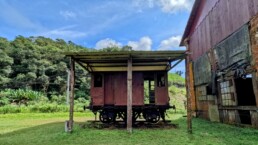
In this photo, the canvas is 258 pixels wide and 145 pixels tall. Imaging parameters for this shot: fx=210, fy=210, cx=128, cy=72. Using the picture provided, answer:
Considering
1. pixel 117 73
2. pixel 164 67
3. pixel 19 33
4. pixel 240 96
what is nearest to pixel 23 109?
pixel 117 73

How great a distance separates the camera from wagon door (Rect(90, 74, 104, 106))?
10.8m

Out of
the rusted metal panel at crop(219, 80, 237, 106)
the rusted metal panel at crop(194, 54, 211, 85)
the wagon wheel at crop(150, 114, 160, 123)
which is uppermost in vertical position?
the rusted metal panel at crop(194, 54, 211, 85)

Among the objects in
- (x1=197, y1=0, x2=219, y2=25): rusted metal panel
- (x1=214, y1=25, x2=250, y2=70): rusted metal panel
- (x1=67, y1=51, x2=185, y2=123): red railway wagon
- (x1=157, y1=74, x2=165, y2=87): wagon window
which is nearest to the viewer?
(x1=214, y1=25, x2=250, y2=70): rusted metal panel

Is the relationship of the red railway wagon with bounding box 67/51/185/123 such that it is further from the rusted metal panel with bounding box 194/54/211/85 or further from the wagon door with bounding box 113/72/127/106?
the rusted metal panel with bounding box 194/54/211/85

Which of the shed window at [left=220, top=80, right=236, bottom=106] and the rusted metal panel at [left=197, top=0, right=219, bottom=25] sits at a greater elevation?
the rusted metal panel at [left=197, top=0, right=219, bottom=25]

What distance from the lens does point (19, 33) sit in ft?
174

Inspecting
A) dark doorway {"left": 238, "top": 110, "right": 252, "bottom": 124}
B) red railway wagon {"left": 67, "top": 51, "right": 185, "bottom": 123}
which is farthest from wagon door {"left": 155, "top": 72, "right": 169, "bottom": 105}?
dark doorway {"left": 238, "top": 110, "right": 252, "bottom": 124}

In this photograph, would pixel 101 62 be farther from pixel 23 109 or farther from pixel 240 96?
pixel 23 109

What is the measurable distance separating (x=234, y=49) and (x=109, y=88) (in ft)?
20.4

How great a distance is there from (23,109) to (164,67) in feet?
55.7

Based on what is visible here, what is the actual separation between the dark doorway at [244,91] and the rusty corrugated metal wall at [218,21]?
2318mm

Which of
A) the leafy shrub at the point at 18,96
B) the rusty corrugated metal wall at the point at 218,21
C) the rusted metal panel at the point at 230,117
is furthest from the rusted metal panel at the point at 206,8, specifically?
the leafy shrub at the point at 18,96

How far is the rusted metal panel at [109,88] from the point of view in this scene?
10906 millimetres

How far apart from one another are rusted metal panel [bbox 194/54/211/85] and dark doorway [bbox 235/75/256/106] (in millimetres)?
2177
